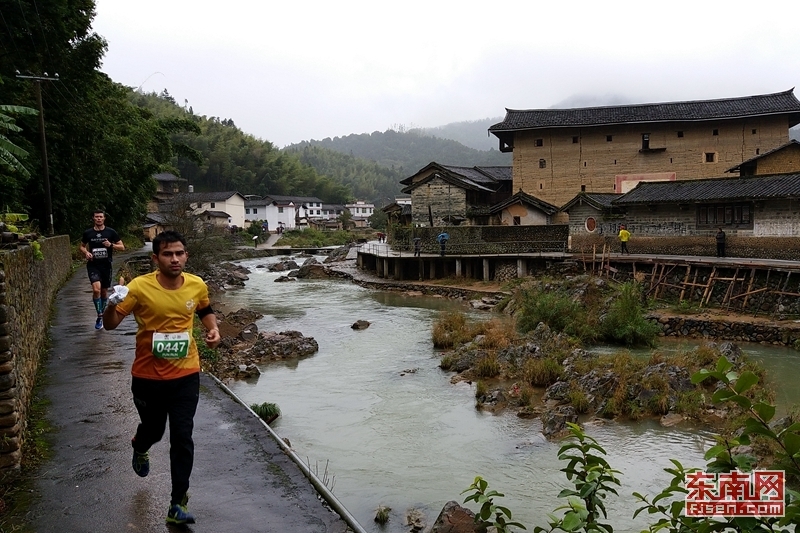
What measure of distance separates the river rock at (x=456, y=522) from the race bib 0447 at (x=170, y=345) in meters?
3.45

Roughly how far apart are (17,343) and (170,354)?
283cm

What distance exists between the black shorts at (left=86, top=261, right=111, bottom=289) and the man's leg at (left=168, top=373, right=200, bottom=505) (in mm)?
6671

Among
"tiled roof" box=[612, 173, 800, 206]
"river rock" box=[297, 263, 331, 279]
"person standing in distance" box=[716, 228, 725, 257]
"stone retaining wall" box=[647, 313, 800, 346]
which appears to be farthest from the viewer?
"river rock" box=[297, 263, 331, 279]

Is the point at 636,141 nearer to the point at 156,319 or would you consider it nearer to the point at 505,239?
the point at 505,239

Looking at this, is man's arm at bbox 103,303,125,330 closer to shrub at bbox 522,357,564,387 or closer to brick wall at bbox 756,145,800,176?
shrub at bbox 522,357,564,387

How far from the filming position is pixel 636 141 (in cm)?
4003

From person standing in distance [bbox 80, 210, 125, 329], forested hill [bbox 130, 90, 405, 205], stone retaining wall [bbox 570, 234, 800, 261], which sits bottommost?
stone retaining wall [bbox 570, 234, 800, 261]

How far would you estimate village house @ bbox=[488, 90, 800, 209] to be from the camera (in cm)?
3828

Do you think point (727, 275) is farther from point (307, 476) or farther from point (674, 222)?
point (307, 476)

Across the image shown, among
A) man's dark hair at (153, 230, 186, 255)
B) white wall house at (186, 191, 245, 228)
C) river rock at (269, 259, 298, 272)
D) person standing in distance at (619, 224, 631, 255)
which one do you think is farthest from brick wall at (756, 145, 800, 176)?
white wall house at (186, 191, 245, 228)

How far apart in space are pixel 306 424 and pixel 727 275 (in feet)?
56.5

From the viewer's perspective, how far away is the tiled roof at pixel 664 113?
3762cm

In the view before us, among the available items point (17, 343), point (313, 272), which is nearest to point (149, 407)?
point (17, 343)

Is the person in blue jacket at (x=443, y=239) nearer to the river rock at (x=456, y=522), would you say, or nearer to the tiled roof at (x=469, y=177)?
the tiled roof at (x=469, y=177)
